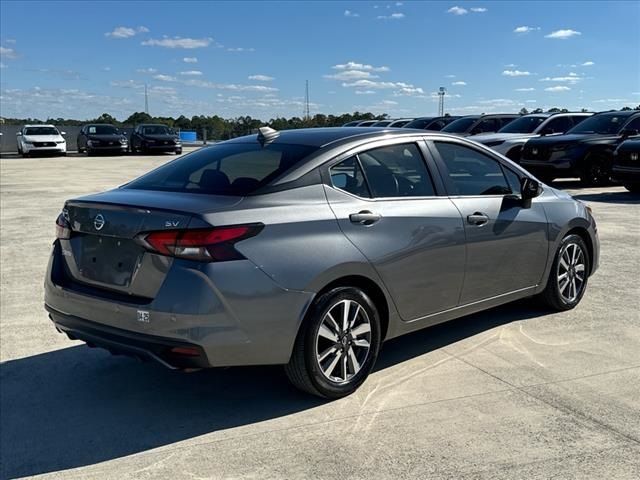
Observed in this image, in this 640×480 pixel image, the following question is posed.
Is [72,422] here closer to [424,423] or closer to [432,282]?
[424,423]

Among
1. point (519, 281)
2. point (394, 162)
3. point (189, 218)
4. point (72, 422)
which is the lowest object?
point (72, 422)

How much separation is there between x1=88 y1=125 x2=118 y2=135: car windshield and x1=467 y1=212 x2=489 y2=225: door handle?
107 ft

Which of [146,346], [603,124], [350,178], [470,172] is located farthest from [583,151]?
[146,346]

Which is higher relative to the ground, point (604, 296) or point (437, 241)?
point (437, 241)

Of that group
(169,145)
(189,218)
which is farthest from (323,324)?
(169,145)

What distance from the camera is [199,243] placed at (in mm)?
3375

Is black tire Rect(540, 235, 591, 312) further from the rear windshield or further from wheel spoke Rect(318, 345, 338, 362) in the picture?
the rear windshield

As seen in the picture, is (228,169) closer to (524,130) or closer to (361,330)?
(361,330)

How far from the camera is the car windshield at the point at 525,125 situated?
1803 centimetres

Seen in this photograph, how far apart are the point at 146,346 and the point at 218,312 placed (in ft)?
1.48

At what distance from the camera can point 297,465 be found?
3203 mm

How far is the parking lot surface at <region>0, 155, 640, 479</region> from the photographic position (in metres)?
3.23

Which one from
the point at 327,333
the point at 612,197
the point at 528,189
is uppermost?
the point at 528,189

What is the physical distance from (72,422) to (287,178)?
190 centimetres
